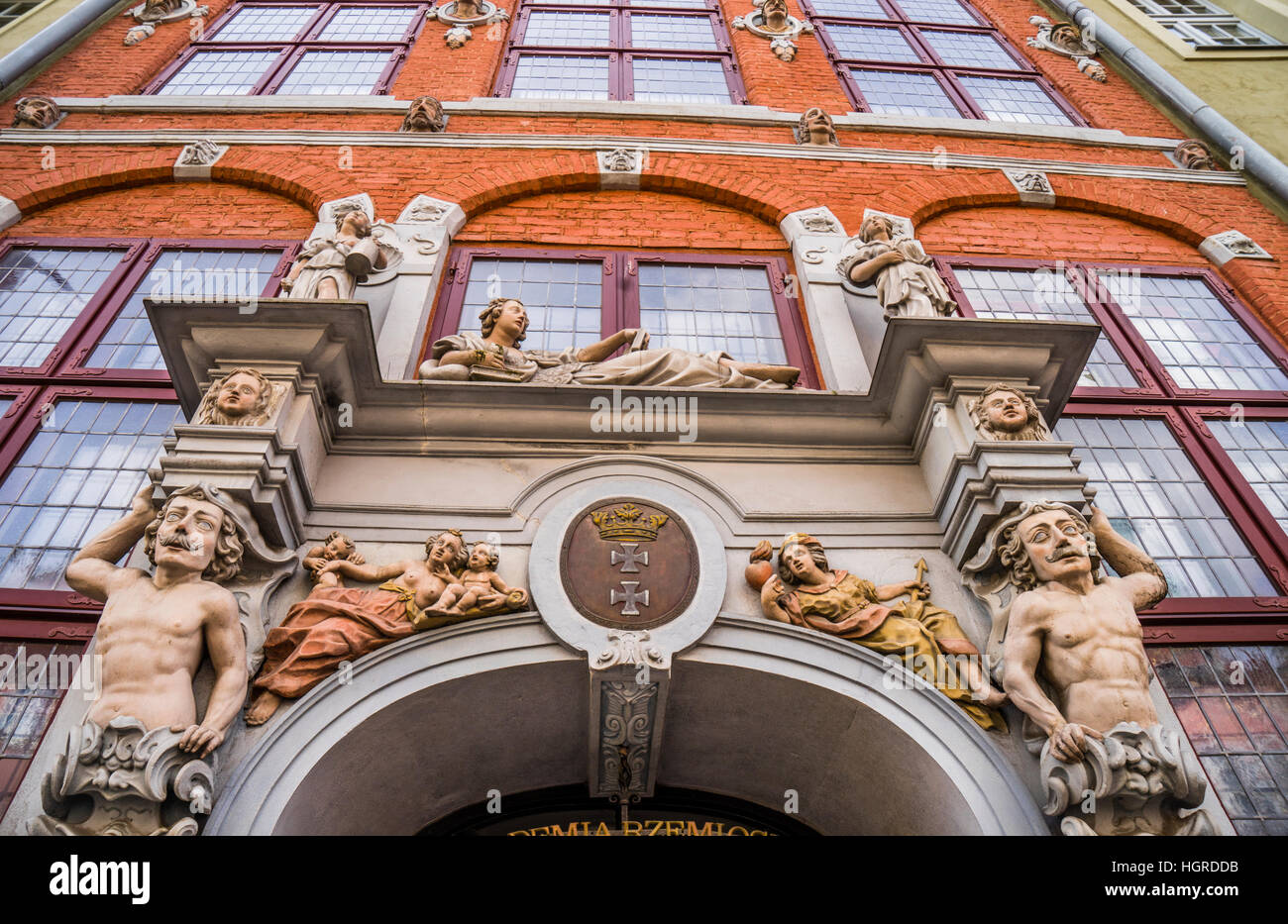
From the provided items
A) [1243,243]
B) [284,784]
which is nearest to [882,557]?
[284,784]

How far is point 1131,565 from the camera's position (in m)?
5.42

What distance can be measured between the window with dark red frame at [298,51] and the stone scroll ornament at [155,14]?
16.6 inches

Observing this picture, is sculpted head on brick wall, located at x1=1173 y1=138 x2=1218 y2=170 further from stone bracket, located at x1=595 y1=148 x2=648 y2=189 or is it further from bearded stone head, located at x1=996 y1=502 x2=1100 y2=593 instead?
bearded stone head, located at x1=996 y1=502 x2=1100 y2=593

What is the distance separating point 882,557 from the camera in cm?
588

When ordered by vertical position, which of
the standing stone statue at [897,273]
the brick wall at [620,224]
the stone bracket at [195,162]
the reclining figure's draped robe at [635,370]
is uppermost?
the stone bracket at [195,162]

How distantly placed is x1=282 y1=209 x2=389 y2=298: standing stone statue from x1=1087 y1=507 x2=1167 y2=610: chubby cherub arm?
5.37 metres

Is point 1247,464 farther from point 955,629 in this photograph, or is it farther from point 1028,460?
point 955,629

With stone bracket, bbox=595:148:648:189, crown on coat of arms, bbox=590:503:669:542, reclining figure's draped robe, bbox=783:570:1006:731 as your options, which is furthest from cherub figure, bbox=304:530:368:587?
stone bracket, bbox=595:148:648:189

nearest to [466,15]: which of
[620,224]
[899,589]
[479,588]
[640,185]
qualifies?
A: [640,185]

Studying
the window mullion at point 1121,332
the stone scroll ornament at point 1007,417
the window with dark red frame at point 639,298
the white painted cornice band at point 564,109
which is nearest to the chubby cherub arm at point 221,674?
the window with dark red frame at point 639,298

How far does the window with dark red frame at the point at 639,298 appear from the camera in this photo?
27.1 ft

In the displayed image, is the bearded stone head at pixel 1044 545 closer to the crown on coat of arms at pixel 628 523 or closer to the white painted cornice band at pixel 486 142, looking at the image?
the crown on coat of arms at pixel 628 523

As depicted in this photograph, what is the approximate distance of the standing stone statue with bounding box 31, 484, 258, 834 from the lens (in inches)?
163

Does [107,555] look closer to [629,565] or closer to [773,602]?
[629,565]
